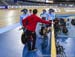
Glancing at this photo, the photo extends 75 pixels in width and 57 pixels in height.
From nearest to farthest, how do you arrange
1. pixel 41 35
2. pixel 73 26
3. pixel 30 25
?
pixel 30 25
pixel 41 35
pixel 73 26

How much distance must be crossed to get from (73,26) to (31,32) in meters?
10.3

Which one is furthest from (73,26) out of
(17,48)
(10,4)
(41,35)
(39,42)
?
(10,4)

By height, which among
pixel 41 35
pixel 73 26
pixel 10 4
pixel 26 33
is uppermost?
pixel 26 33

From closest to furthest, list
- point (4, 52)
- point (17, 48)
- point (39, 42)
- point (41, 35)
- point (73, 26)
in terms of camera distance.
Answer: point (4, 52)
point (17, 48)
point (39, 42)
point (41, 35)
point (73, 26)

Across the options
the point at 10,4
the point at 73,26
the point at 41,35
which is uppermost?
the point at 41,35

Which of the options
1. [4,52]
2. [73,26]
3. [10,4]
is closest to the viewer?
[4,52]

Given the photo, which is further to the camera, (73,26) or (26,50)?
(73,26)

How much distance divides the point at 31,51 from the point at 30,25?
1135 millimetres

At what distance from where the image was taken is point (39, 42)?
12.3m

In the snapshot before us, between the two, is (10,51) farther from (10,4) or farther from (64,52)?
(10,4)

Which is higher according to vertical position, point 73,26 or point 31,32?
point 31,32

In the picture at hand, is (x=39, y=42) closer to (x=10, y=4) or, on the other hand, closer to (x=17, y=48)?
(x=17, y=48)

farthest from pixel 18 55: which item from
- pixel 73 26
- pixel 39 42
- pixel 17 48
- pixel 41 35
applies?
pixel 73 26

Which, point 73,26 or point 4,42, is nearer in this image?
point 4,42
